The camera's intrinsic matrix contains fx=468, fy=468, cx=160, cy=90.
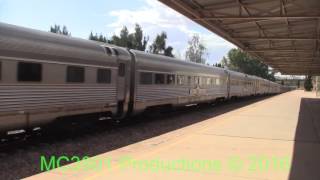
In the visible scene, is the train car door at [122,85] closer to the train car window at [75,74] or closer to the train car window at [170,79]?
the train car window at [75,74]

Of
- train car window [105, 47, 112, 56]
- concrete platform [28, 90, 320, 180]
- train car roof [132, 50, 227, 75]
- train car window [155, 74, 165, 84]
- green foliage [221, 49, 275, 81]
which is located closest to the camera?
concrete platform [28, 90, 320, 180]

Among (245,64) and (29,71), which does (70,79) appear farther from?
(245,64)

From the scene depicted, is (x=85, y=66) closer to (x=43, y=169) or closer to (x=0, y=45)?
(x=0, y=45)

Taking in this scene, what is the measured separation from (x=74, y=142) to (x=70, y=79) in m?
1.62

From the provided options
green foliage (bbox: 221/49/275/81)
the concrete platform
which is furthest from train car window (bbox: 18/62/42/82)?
green foliage (bbox: 221/49/275/81)

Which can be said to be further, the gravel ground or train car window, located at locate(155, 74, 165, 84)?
train car window, located at locate(155, 74, 165, 84)

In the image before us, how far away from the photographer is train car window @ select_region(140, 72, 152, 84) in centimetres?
1632

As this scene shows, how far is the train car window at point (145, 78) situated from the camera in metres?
16.3

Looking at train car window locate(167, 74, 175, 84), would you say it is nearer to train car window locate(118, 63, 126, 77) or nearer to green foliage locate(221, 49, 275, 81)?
train car window locate(118, 63, 126, 77)

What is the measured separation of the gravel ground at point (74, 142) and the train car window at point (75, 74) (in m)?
1.46

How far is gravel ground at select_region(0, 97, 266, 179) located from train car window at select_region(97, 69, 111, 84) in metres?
1.55

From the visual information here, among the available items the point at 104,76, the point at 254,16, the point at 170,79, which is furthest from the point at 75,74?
the point at 254,16

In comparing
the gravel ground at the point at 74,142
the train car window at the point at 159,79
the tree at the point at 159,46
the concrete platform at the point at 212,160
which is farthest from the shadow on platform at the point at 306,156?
the tree at the point at 159,46

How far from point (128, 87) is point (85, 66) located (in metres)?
2.89
